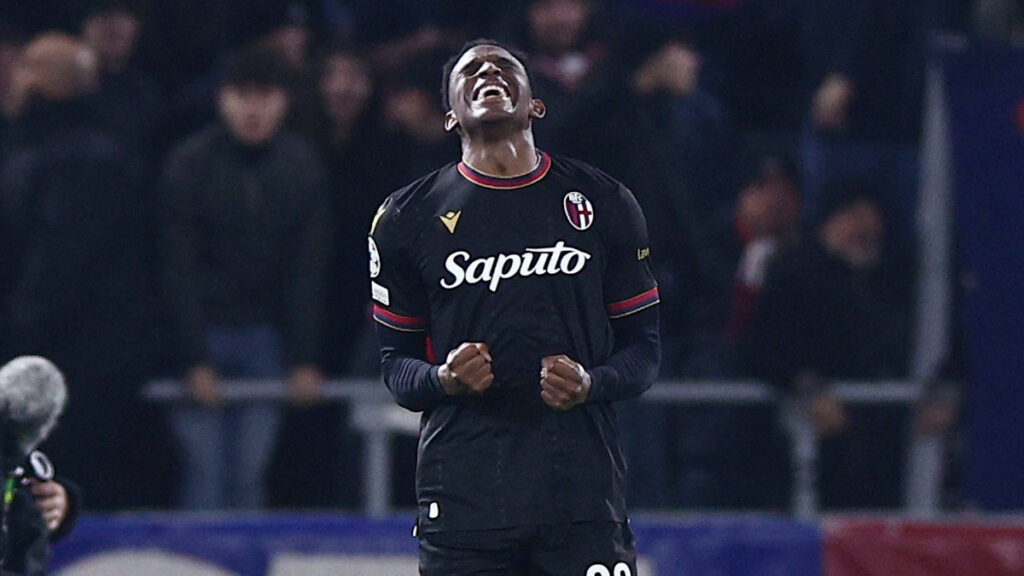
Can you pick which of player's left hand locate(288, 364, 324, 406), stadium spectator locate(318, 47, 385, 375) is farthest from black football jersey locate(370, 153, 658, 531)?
stadium spectator locate(318, 47, 385, 375)

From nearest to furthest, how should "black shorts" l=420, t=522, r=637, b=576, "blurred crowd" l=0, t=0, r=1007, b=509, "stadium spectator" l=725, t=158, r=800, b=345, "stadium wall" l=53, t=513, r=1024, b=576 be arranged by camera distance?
1. "black shorts" l=420, t=522, r=637, b=576
2. "stadium wall" l=53, t=513, r=1024, b=576
3. "blurred crowd" l=0, t=0, r=1007, b=509
4. "stadium spectator" l=725, t=158, r=800, b=345

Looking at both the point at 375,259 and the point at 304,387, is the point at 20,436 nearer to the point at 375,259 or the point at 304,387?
the point at 375,259

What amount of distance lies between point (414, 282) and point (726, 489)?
13.4ft

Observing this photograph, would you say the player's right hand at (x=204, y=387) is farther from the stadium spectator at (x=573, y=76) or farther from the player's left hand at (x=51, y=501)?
the player's left hand at (x=51, y=501)

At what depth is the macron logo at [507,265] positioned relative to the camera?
203 inches

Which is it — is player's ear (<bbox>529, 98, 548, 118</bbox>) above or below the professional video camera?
above

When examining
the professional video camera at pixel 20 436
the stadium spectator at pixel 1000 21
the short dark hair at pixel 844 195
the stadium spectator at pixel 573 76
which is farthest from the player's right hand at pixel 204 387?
the stadium spectator at pixel 1000 21

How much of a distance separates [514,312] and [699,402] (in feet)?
12.2

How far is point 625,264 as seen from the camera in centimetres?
529

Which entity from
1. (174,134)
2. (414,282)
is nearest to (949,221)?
(174,134)

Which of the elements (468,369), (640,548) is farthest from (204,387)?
(468,369)

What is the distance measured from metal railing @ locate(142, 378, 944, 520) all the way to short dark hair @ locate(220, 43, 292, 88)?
1.31 metres

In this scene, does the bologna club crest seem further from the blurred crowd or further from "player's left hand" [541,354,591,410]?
the blurred crowd

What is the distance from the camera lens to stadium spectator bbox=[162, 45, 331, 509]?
8.48m
